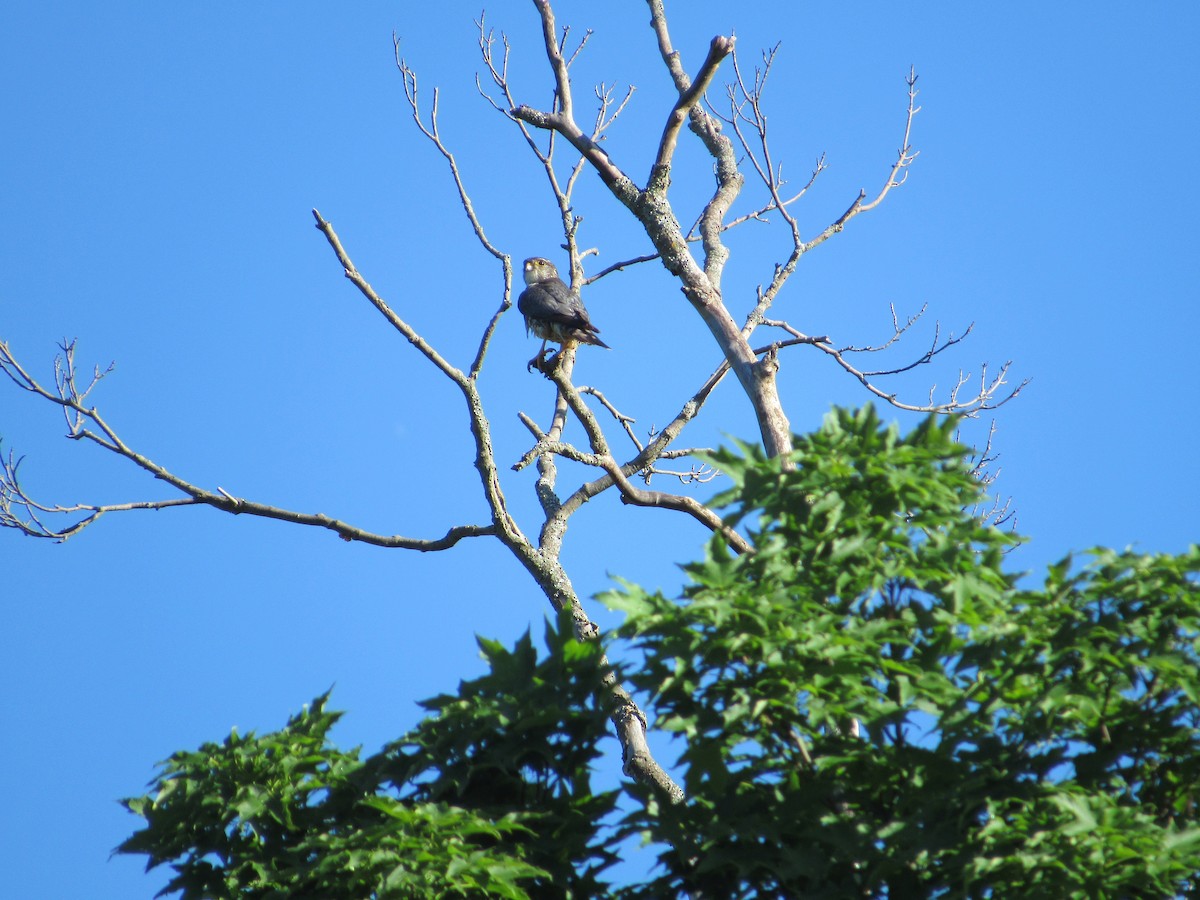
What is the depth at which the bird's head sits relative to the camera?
36.6 feet

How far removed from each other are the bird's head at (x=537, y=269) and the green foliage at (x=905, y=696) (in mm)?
7995

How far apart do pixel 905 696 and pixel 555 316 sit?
5.98 m

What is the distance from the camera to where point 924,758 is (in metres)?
3.05

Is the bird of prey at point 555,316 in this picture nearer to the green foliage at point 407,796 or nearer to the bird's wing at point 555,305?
the bird's wing at point 555,305

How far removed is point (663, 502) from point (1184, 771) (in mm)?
3617

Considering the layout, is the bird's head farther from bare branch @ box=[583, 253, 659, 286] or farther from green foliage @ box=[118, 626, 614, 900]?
green foliage @ box=[118, 626, 614, 900]

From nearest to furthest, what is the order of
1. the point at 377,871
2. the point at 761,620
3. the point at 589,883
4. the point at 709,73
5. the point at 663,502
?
the point at 761,620 → the point at 377,871 → the point at 589,883 → the point at 709,73 → the point at 663,502

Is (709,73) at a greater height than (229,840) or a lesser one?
greater

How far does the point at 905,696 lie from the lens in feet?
10.0

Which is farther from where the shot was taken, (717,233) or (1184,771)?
(717,233)

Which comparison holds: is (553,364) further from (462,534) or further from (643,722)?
(643,722)

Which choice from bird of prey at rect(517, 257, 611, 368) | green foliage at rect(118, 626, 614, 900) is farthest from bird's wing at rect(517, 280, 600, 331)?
green foliage at rect(118, 626, 614, 900)

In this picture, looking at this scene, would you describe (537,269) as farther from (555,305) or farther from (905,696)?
(905,696)

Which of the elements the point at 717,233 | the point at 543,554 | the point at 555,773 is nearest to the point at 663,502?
the point at 543,554
